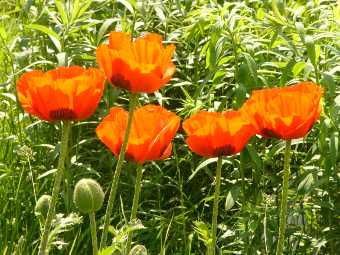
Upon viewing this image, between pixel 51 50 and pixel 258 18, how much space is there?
0.93 m

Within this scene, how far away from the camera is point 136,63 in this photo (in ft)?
5.31

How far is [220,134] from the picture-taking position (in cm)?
172

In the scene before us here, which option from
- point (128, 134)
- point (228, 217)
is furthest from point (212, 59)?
point (128, 134)

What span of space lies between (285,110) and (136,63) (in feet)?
0.99

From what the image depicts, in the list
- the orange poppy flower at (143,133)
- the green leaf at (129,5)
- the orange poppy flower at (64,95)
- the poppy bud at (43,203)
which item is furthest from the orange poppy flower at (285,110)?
the green leaf at (129,5)

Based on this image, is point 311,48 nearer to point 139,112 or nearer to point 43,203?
point 139,112

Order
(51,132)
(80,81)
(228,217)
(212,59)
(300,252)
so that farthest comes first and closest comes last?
1. (51,132)
2. (228,217)
3. (300,252)
4. (212,59)
5. (80,81)

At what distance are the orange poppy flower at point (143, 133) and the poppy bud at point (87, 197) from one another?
0.43 feet

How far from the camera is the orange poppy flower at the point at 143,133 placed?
1.69 m

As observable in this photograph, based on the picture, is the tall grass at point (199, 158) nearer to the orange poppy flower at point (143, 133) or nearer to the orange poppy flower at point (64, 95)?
the orange poppy flower at point (143, 133)

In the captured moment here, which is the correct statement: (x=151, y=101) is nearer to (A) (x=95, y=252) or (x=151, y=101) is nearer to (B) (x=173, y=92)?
(B) (x=173, y=92)

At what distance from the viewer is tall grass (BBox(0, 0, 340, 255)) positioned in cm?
273

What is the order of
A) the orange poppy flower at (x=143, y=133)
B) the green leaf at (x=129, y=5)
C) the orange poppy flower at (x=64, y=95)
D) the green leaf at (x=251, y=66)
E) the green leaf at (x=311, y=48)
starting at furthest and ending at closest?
1. the green leaf at (x=129, y=5)
2. the green leaf at (x=251, y=66)
3. the green leaf at (x=311, y=48)
4. the orange poppy flower at (x=143, y=133)
5. the orange poppy flower at (x=64, y=95)

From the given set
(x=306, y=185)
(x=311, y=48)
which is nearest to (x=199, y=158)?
(x=306, y=185)
